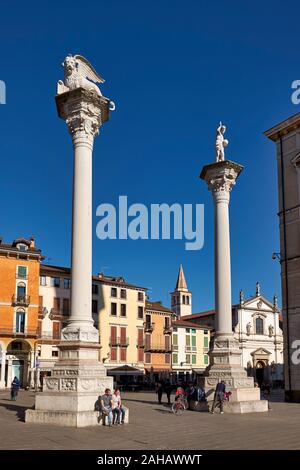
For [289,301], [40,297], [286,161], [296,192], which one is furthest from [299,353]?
[40,297]

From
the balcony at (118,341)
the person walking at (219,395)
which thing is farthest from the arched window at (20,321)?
the person walking at (219,395)

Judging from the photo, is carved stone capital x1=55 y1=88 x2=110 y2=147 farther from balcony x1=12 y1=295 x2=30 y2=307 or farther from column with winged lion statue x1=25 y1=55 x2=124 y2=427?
balcony x1=12 y1=295 x2=30 y2=307

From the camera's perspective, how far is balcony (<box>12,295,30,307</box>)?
55.3 m

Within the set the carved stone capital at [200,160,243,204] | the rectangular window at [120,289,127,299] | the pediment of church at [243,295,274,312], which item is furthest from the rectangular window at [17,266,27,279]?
the pediment of church at [243,295,274,312]

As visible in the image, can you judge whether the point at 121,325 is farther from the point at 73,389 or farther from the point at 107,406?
the point at 107,406

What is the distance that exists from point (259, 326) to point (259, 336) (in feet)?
5.03

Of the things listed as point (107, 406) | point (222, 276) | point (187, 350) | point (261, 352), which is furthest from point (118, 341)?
point (107, 406)

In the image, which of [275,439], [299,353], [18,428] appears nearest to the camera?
[275,439]

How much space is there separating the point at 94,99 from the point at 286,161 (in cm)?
1806

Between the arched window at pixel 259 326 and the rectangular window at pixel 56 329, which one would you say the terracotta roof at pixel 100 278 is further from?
the arched window at pixel 259 326

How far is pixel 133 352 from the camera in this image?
6606 cm

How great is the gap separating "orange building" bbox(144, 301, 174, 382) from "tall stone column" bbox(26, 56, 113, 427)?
168 ft
